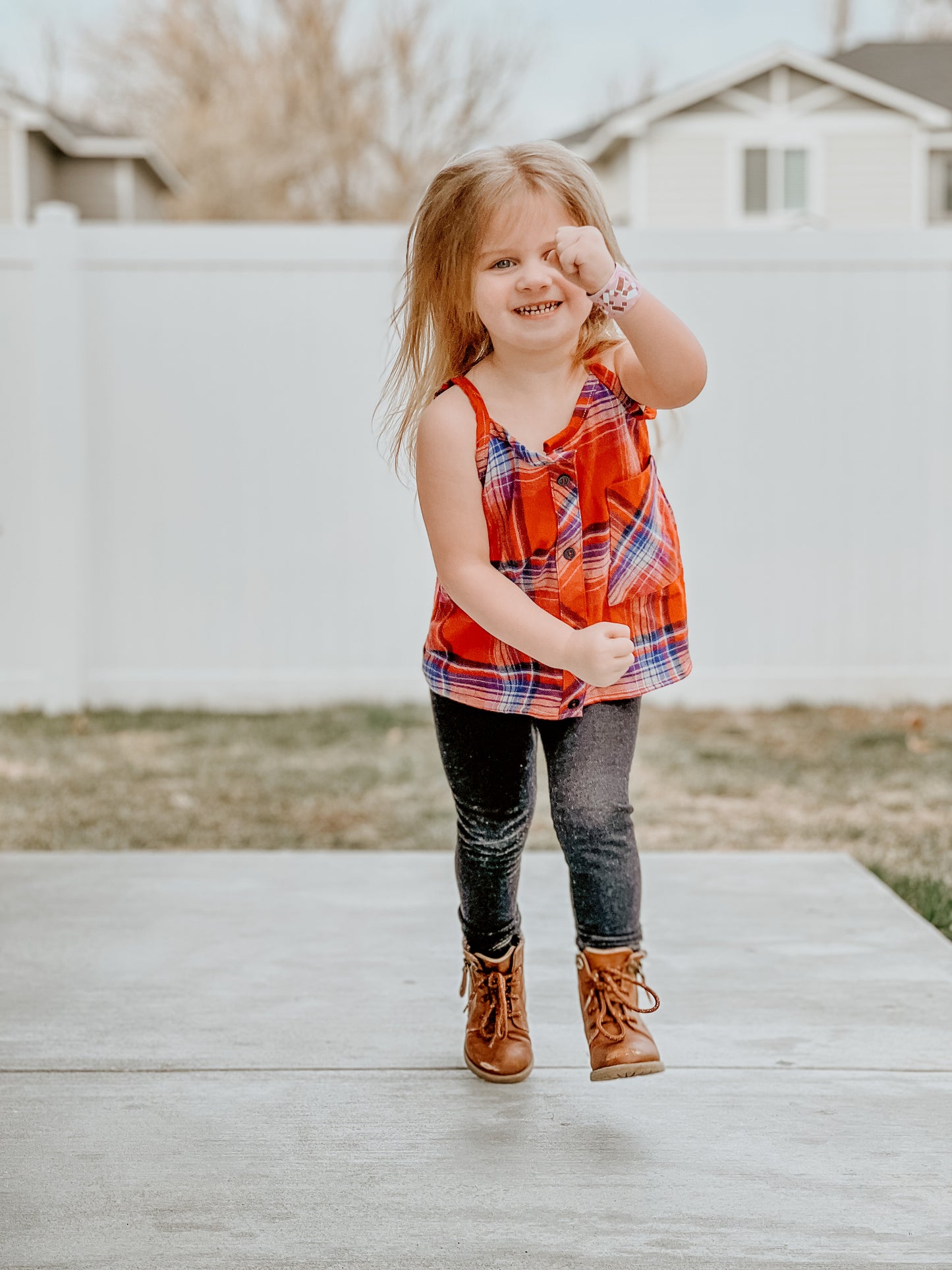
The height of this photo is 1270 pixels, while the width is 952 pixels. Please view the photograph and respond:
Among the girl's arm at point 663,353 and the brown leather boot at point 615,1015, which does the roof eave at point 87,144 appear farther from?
the brown leather boot at point 615,1015

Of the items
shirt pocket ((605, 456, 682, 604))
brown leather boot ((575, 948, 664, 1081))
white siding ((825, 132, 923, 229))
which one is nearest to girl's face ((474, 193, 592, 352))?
shirt pocket ((605, 456, 682, 604))

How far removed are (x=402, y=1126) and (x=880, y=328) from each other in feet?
15.1

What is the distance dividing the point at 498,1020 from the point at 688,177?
18.4m

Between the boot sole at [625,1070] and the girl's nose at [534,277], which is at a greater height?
the girl's nose at [534,277]

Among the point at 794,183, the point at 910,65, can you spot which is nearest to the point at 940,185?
the point at 910,65

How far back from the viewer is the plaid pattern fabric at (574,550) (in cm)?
200

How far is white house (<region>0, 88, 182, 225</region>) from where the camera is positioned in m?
20.5

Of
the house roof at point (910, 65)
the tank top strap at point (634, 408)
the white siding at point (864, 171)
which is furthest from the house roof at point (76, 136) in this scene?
the tank top strap at point (634, 408)

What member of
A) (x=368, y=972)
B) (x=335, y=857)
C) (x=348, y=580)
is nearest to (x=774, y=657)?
(x=348, y=580)

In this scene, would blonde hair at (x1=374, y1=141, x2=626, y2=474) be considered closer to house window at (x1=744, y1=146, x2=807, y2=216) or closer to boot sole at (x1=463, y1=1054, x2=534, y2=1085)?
boot sole at (x1=463, y1=1054, x2=534, y2=1085)

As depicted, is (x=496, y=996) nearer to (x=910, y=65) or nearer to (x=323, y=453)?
(x=323, y=453)

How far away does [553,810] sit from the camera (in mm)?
2104

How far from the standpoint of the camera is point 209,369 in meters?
5.80

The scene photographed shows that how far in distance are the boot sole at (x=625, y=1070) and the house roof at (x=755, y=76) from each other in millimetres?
17748
